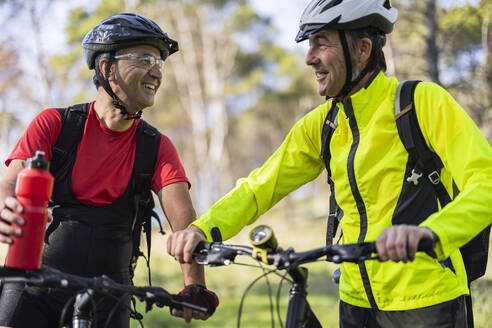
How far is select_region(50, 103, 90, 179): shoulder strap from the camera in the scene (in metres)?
3.35

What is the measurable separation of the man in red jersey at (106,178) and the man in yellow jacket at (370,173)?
0.66 metres

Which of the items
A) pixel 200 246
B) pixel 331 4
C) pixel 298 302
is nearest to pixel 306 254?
pixel 298 302

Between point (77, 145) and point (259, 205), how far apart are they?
3.97 ft

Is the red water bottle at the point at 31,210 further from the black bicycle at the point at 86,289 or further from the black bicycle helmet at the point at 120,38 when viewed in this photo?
the black bicycle helmet at the point at 120,38

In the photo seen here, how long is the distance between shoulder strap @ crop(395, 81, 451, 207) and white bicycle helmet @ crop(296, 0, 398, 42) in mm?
521

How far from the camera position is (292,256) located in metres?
2.21

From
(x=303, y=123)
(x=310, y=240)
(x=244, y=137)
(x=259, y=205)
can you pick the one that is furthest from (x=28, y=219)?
(x=244, y=137)

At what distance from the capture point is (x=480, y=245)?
275 centimetres

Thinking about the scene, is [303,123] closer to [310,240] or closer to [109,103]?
[109,103]

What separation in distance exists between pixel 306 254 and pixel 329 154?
100 cm

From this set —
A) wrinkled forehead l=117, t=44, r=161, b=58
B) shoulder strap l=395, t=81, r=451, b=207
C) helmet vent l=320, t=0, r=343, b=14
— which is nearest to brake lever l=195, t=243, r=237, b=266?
shoulder strap l=395, t=81, r=451, b=207

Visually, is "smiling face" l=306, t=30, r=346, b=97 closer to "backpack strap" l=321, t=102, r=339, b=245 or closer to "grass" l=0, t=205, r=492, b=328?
"backpack strap" l=321, t=102, r=339, b=245

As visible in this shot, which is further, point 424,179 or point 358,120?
point 358,120

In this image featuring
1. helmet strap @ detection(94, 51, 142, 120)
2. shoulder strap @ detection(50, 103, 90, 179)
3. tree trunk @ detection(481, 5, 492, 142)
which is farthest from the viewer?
tree trunk @ detection(481, 5, 492, 142)
